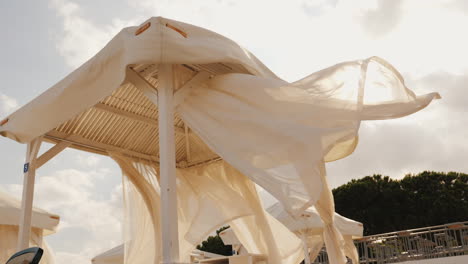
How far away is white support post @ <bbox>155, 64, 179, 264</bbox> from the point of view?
4.21 meters

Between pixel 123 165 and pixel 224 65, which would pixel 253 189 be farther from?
pixel 224 65

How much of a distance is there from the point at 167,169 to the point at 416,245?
750 centimetres

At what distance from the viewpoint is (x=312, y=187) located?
12.7ft

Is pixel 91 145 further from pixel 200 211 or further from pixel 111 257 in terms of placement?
pixel 111 257

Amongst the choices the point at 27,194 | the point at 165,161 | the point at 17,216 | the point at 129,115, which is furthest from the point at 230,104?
the point at 17,216

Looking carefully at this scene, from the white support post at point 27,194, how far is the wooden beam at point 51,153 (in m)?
0.14

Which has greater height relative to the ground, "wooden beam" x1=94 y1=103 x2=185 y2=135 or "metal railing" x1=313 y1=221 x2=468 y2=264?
"wooden beam" x1=94 y1=103 x2=185 y2=135

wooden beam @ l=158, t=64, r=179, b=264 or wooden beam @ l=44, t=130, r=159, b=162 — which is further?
wooden beam @ l=44, t=130, r=159, b=162

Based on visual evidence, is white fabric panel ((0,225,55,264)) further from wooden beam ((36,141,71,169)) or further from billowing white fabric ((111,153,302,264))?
wooden beam ((36,141,71,169))

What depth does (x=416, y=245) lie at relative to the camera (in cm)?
994

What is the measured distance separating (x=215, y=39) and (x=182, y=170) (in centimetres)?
390

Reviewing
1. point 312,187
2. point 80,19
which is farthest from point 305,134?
point 80,19

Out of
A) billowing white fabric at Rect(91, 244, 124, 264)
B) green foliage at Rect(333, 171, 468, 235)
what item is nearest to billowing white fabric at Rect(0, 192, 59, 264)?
billowing white fabric at Rect(91, 244, 124, 264)

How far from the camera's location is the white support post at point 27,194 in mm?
5711
